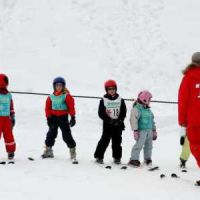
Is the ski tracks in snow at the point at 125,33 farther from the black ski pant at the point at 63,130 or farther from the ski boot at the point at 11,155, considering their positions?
the ski boot at the point at 11,155

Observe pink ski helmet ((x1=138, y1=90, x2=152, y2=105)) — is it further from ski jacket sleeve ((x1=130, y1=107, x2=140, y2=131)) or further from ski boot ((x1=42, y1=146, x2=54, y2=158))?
ski boot ((x1=42, y1=146, x2=54, y2=158))

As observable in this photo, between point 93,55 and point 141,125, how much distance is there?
7.20 meters

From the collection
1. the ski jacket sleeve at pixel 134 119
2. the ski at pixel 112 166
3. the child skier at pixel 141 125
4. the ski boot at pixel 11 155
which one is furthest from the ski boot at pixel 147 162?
the ski boot at pixel 11 155

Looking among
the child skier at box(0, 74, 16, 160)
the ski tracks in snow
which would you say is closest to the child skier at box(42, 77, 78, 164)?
the child skier at box(0, 74, 16, 160)

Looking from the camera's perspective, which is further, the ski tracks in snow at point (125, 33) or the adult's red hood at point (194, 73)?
the ski tracks in snow at point (125, 33)

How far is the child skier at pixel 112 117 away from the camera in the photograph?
28.1ft

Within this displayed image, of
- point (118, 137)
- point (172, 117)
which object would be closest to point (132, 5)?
point (172, 117)

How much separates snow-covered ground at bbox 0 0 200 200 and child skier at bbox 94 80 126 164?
0.75m

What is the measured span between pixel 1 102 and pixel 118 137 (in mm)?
2270

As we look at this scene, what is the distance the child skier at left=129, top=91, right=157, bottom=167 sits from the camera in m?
8.46

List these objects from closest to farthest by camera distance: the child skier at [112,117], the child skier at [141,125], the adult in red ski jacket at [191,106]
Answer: the adult in red ski jacket at [191,106] < the child skier at [141,125] < the child skier at [112,117]

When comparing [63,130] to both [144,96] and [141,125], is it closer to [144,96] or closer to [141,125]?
[141,125]

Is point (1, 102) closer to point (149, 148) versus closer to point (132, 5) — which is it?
point (149, 148)

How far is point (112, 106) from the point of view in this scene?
858 cm
